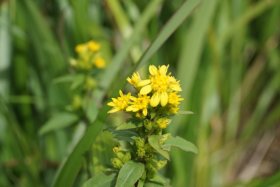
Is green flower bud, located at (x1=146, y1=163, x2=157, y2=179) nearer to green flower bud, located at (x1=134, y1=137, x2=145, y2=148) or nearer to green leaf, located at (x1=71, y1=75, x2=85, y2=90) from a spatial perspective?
green flower bud, located at (x1=134, y1=137, x2=145, y2=148)

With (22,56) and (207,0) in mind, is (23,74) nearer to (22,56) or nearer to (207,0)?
(22,56)

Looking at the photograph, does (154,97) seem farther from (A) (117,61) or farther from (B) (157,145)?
(A) (117,61)

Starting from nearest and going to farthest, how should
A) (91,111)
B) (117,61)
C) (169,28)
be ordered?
(169,28), (91,111), (117,61)

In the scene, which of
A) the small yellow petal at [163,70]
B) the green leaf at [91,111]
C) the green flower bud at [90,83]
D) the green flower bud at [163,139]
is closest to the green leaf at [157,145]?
the green flower bud at [163,139]

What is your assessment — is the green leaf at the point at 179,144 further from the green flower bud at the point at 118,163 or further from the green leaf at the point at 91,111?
the green leaf at the point at 91,111

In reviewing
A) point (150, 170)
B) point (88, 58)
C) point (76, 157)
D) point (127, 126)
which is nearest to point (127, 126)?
point (127, 126)

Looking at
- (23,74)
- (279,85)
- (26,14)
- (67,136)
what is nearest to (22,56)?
(23,74)
